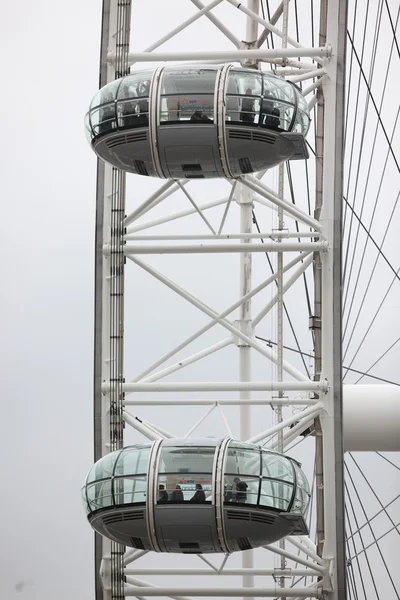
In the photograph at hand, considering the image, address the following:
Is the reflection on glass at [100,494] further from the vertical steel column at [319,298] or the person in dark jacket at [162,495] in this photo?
the vertical steel column at [319,298]

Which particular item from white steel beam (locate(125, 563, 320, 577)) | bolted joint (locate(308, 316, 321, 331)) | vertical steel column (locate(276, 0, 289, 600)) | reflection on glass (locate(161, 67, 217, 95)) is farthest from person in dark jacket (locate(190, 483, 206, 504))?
reflection on glass (locate(161, 67, 217, 95))

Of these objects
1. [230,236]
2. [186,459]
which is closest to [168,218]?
[230,236]

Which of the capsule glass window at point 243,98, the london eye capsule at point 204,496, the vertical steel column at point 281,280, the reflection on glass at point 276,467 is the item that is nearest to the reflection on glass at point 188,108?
the capsule glass window at point 243,98

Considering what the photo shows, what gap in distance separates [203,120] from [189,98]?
1.32 ft

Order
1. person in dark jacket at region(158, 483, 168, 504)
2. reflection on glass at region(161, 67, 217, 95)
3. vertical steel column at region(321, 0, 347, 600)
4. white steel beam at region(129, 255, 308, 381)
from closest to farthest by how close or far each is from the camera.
A: person in dark jacket at region(158, 483, 168, 504) < reflection on glass at region(161, 67, 217, 95) < vertical steel column at region(321, 0, 347, 600) < white steel beam at region(129, 255, 308, 381)

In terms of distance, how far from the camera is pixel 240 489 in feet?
71.1

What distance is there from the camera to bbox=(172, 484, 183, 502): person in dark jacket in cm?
2172

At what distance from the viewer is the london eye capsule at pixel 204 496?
2164cm

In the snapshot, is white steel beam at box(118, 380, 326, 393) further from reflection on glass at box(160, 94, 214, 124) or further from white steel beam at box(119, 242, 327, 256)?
reflection on glass at box(160, 94, 214, 124)

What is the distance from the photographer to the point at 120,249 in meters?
25.5

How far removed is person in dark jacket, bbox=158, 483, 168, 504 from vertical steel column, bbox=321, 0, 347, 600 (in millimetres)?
4141

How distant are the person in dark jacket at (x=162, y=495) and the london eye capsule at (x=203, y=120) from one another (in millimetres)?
4575

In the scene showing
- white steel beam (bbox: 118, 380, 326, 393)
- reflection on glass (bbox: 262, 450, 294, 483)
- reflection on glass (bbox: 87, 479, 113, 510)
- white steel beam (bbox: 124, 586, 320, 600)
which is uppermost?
white steel beam (bbox: 118, 380, 326, 393)

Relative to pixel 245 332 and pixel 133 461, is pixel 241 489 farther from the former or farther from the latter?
pixel 245 332
